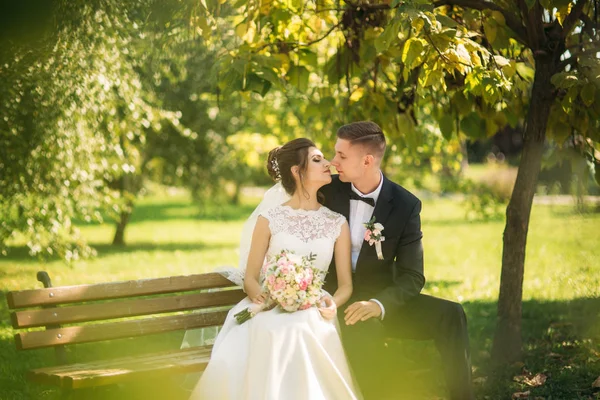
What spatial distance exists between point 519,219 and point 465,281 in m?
4.70

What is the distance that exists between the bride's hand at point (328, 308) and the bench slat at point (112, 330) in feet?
3.06

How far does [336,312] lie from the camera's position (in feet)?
15.4

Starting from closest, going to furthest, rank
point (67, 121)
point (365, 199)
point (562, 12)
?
point (365, 199), point (562, 12), point (67, 121)

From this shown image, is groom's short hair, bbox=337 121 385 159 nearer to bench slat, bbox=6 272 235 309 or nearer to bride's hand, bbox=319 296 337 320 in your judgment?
bride's hand, bbox=319 296 337 320

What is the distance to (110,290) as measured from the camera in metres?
4.71

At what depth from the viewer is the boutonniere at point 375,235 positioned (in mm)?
4828

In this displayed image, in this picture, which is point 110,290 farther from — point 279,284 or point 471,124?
point 471,124

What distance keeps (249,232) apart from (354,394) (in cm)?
134

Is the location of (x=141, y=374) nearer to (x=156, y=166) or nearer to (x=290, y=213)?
(x=290, y=213)

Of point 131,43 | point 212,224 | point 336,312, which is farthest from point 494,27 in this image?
point 212,224

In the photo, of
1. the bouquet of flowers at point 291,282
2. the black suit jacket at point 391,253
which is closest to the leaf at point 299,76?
the black suit jacket at point 391,253

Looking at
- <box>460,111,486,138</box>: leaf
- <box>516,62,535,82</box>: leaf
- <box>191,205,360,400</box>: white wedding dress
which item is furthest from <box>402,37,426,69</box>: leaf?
<box>516,62,535,82</box>: leaf

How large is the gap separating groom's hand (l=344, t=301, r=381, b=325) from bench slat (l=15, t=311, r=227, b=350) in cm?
102

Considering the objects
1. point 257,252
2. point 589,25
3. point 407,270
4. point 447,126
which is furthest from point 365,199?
point 589,25
